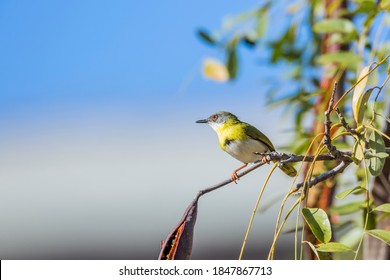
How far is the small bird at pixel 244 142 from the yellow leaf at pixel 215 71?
0.35 feet

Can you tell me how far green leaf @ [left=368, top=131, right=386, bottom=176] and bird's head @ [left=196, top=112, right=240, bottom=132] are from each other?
54cm

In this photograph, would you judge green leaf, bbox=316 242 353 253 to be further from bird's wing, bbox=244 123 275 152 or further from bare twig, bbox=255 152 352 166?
bird's wing, bbox=244 123 275 152

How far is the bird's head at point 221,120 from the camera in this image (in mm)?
1239

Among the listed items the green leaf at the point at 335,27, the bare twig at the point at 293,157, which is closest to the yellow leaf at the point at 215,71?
the green leaf at the point at 335,27

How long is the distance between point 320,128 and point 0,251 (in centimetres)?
56

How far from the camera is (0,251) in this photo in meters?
1.11

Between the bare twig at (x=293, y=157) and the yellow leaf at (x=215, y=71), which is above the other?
the yellow leaf at (x=215, y=71)

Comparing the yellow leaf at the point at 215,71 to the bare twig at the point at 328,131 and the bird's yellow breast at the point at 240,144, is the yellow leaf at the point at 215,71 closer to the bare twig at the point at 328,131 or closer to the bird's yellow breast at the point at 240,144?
the bird's yellow breast at the point at 240,144

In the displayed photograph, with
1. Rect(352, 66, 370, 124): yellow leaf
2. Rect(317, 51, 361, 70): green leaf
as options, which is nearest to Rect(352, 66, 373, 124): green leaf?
Rect(352, 66, 370, 124): yellow leaf

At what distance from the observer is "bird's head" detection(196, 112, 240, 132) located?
1239 millimetres

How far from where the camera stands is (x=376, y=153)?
689 mm
